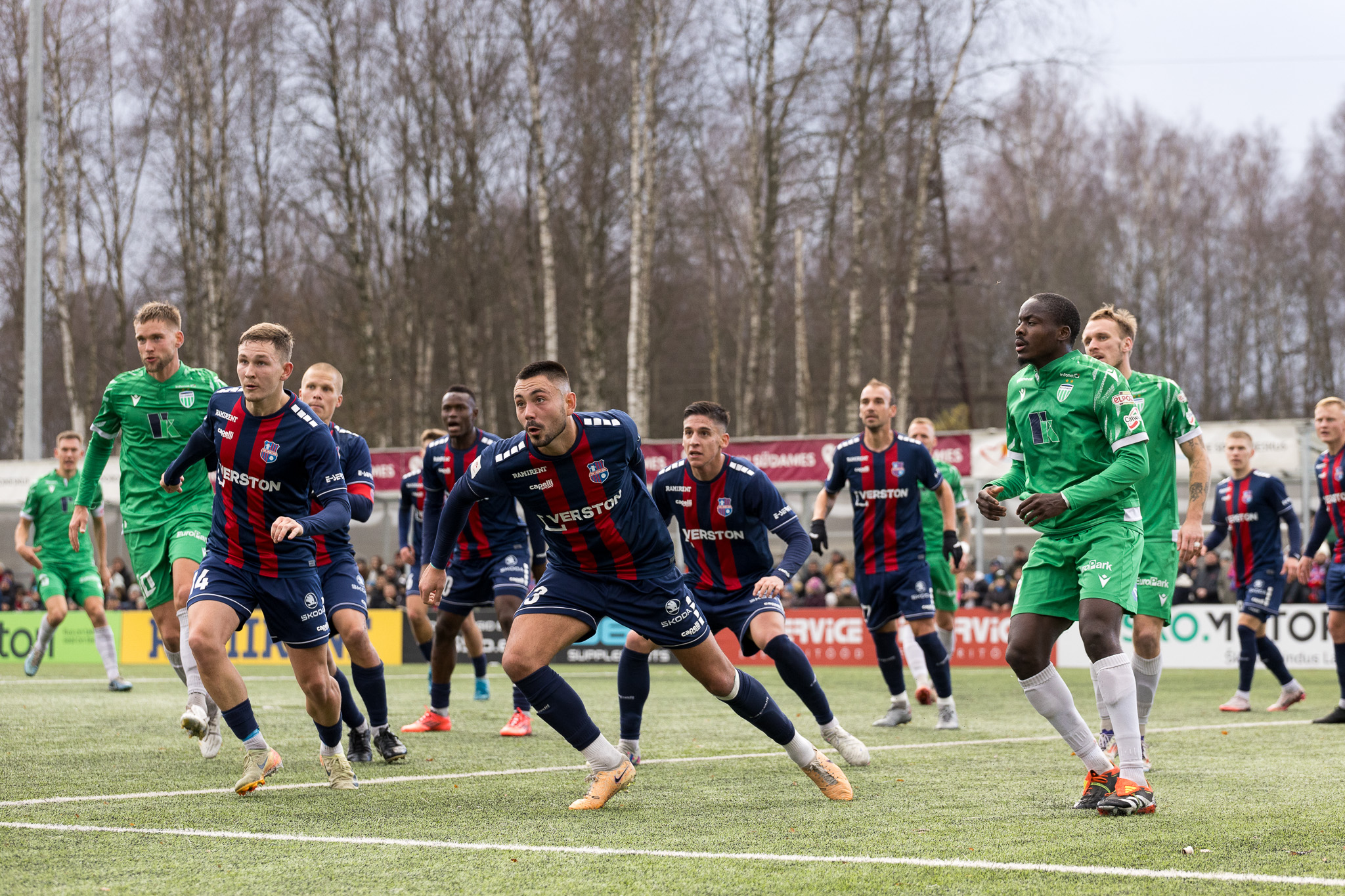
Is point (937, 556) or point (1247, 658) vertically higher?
point (937, 556)

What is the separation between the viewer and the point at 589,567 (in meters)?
6.35

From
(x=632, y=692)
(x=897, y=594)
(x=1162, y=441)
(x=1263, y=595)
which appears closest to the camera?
(x=1162, y=441)

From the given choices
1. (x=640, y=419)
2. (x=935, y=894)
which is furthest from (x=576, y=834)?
(x=640, y=419)

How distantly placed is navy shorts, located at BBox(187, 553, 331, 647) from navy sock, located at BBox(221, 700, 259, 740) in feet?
1.15

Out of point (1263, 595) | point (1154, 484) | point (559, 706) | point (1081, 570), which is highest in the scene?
point (1154, 484)

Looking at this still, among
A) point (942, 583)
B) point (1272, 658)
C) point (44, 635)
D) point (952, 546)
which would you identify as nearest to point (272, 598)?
point (952, 546)

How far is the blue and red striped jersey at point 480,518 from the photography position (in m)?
10.1

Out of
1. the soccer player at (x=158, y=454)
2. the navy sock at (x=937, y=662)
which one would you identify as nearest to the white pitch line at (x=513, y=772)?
the navy sock at (x=937, y=662)

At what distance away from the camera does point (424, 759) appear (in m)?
8.29

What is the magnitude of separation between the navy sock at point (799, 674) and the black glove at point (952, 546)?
3061 millimetres

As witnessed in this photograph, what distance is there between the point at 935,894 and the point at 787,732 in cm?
214

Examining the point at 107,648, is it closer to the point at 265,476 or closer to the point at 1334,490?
the point at 265,476

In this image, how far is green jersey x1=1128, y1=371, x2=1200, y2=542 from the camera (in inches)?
286

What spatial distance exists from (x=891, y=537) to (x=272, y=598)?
5.34 metres
